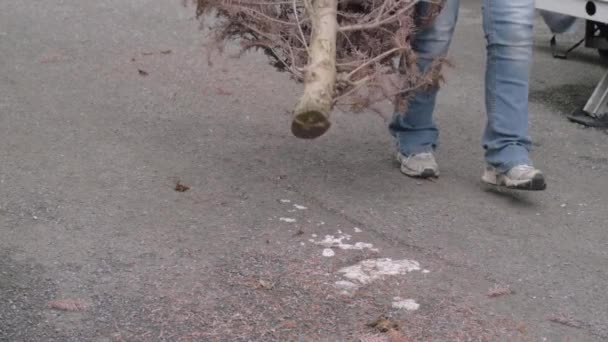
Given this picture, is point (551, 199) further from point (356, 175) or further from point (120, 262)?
point (120, 262)

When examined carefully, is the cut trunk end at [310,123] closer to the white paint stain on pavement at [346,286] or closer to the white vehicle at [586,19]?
the white paint stain on pavement at [346,286]

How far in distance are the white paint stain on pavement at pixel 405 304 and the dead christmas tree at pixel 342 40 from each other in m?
0.84

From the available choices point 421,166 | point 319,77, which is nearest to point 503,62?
point 421,166

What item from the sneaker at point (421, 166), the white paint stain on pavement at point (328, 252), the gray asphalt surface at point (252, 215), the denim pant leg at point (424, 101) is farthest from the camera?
the sneaker at point (421, 166)

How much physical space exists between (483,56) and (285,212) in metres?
3.39

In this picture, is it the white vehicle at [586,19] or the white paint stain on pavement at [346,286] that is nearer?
the white paint stain on pavement at [346,286]

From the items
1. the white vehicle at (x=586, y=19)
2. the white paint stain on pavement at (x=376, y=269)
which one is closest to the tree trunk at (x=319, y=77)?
the white paint stain on pavement at (x=376, y=269)

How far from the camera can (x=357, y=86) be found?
3.83m

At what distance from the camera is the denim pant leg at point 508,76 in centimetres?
407

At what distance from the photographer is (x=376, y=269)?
3.45 m

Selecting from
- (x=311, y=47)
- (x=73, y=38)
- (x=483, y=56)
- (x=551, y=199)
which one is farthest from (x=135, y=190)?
(x=483, y=56)

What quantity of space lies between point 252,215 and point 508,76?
1203mm

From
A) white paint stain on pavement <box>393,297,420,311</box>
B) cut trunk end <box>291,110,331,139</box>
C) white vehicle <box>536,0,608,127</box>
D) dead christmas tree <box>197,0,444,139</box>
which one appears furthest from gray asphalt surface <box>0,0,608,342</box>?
dead christmas tree <box>197,0,444,139</box>

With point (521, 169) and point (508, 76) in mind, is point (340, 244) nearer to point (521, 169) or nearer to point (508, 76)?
point (521, 169)
